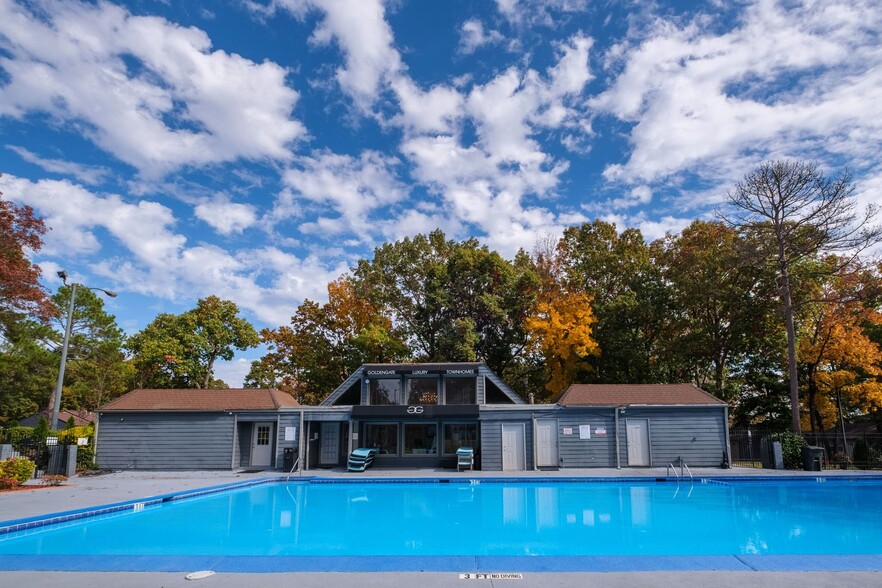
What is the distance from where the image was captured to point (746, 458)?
24641mm

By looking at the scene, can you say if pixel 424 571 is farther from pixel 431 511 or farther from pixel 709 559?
pixel 431 511

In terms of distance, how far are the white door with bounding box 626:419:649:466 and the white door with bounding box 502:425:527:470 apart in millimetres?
4080

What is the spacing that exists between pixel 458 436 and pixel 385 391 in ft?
11.2

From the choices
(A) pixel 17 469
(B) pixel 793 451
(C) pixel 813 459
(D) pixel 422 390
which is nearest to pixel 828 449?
(B) pixel 793 451

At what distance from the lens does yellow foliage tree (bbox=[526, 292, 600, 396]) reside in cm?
2989

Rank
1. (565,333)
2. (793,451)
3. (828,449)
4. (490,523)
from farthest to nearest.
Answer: (565,333) < (828,449) < (793,451) < (490,523)

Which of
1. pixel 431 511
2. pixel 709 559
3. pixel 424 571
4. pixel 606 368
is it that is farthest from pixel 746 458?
pixel 424 571

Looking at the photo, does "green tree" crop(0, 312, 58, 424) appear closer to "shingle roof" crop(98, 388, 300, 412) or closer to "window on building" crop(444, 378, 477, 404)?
"shingle roof" crop(98, 388, 300, 412)

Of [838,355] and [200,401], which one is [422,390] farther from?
[838,355]

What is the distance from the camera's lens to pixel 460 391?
890 inches

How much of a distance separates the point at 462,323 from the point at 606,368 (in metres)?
8.50

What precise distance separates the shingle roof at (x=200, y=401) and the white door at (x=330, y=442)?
201 cm

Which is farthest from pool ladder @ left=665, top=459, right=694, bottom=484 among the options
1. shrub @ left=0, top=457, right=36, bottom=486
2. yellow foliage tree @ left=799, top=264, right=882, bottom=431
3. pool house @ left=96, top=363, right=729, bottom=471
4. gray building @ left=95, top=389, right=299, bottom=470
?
shrub @ left=0, top=457, right=36, bottom=486

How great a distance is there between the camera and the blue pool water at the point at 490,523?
9109 mm
